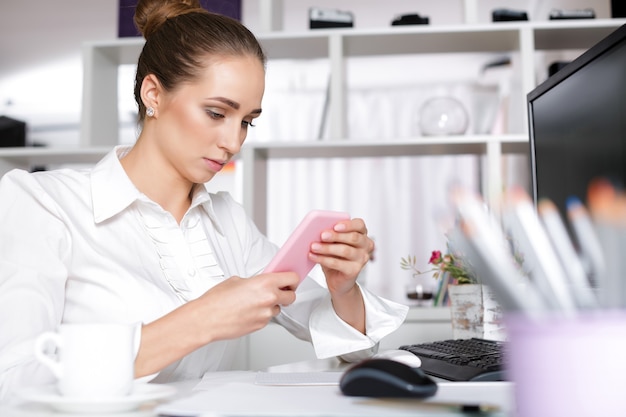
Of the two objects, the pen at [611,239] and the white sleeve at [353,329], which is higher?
the pen at [611,239]

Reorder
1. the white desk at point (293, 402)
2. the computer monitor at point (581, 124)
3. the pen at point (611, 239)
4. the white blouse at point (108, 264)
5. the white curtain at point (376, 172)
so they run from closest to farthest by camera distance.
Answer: the pen at point (611, 239) < the white desk at point (293, 402) < the white blouse at point (108, 264) < the computer monitor at point (581, 124) < the white curtain at point (376, 172)

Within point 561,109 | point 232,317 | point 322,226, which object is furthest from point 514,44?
point 232,317

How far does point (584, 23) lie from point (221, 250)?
1540mm

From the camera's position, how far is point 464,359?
2.96 feet

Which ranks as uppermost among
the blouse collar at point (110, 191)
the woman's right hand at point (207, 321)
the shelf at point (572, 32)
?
the shelf at point (572, 32)

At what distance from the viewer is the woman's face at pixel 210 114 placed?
1142 mm

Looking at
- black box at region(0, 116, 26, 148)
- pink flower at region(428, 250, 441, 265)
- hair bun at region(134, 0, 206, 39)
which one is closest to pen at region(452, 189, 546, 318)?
hair bun at region(134, 0, 206, 39)


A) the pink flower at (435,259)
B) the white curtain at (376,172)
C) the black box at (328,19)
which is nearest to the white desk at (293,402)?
the pink flower at (435,259)

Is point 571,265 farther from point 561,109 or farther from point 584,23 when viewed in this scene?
point 584,23

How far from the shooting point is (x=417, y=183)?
541 cm

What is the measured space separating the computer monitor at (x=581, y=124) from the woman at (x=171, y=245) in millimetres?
404

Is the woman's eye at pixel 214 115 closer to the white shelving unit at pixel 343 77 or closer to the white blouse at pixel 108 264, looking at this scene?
the white blouse at pixel 108 264

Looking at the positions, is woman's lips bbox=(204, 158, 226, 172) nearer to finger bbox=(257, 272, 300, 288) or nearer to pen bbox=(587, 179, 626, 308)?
finger bbox=(257, 272, 300, 288)

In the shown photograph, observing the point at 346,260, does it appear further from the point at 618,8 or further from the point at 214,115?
the point at 618,8
